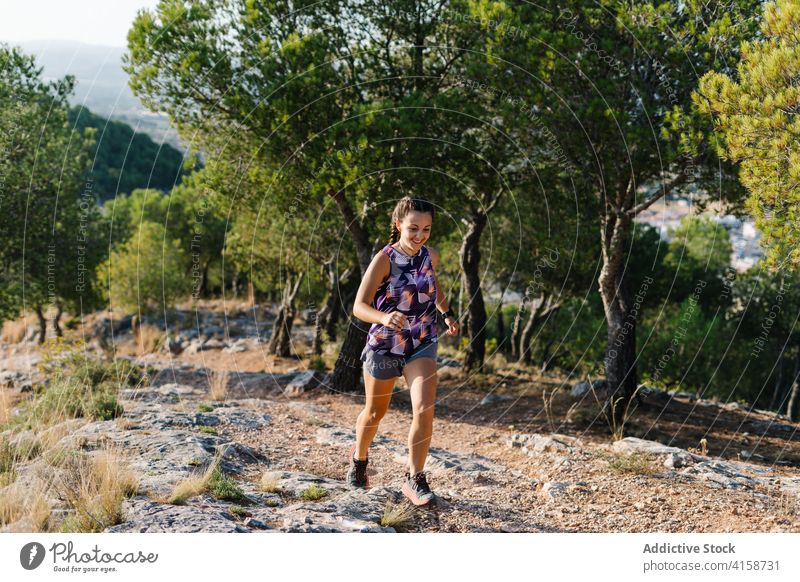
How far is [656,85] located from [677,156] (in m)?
1.64

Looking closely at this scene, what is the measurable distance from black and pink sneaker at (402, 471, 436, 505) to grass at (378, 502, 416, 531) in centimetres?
17

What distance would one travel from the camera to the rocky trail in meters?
6.74

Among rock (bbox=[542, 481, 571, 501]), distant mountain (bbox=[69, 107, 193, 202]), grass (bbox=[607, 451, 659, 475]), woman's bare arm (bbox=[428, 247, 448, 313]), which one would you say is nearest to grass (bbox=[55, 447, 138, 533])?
woman's bare arm (bbox=[428, 247, 448, 313])

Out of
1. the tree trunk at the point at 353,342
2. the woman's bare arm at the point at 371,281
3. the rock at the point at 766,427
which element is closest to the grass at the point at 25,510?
the woman's bare arm at the point at 371,281

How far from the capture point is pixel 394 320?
5980 mm

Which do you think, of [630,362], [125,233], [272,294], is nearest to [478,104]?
[630,362]

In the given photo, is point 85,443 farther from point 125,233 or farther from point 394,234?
point 125,233

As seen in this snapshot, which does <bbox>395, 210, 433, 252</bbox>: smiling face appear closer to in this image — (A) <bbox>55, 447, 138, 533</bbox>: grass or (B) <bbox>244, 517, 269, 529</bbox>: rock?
(B) <bbox>244, 517, 269, 529</bbox>: rock

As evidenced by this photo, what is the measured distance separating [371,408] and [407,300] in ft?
4.17

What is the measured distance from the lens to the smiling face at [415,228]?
6.37 m

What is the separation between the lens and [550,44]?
1213 centimetres

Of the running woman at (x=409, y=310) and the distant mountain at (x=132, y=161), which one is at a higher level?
the running woman at (x=409, y=310)

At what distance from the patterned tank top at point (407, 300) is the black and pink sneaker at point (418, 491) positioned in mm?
1369

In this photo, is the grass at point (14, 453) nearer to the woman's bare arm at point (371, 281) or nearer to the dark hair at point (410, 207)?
the woman's bare arm at point (371, 281)
